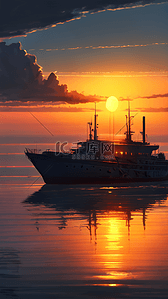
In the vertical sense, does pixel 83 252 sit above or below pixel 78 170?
below

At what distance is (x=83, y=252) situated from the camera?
2003 centimetres

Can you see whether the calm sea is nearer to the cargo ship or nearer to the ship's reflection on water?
the ship's reflection on water

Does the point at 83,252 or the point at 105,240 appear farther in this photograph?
the point at 105,240

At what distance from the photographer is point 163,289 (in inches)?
571

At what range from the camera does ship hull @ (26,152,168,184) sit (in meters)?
63.8

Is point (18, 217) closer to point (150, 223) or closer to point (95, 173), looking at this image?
point (150, 223)

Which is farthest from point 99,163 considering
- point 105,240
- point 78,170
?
point 105,240

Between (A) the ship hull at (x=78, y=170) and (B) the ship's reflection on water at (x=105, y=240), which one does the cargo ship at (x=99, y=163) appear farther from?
(B) the ship's reflection on water at (x=105, y=240)

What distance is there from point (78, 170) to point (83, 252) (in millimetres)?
43804

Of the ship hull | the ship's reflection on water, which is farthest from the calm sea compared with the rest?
the ship hull

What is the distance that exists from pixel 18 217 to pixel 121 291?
18.5 meters

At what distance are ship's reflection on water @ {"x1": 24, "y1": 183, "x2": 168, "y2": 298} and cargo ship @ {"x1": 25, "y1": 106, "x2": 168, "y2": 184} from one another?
23.1m

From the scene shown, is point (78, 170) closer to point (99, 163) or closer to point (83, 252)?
point (99, 163)

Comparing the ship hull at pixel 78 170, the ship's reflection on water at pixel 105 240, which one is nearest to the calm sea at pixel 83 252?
the ship's reflection on water at pixel 105 240
